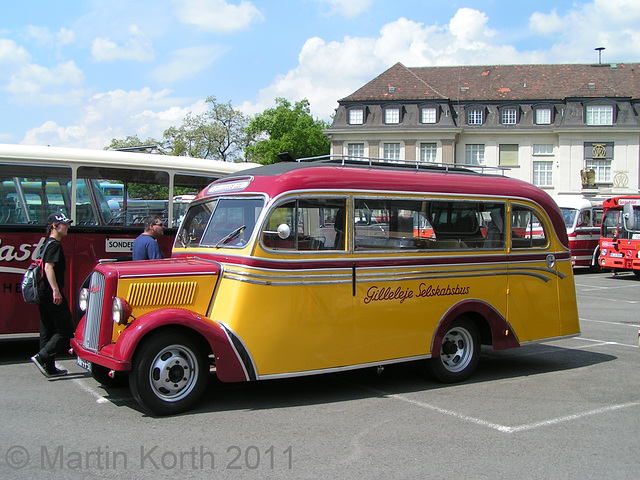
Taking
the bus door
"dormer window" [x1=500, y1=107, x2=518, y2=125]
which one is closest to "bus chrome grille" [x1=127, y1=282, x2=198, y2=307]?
the bus door

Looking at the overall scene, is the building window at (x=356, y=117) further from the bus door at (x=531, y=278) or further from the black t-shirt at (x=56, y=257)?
the black t-shirt at (x=56, y=257)

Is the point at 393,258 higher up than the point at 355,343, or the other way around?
the point at 393,258

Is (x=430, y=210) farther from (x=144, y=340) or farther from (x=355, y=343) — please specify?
(x=144, y=340)

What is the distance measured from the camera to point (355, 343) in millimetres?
6672

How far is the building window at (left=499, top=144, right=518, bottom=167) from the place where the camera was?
172 ft

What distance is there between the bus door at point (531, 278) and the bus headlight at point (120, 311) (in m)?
4.68

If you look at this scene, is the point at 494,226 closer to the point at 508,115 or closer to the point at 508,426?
the point at 508,426

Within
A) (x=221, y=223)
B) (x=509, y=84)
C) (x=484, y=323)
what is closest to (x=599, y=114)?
(x=509, y=84)

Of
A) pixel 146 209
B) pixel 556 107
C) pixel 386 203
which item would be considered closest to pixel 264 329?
pixel 386 203

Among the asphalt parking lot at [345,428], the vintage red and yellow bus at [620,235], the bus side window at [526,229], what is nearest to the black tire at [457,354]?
the asphalt parking lot at [345,428]

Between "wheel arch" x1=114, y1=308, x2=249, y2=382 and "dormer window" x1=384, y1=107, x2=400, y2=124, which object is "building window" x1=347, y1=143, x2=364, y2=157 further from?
"wheel arch" x1=114, y1=308, x2=249, y2=382

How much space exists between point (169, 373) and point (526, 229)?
495cm

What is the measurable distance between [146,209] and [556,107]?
48.9 m

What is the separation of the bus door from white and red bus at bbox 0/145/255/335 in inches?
199
